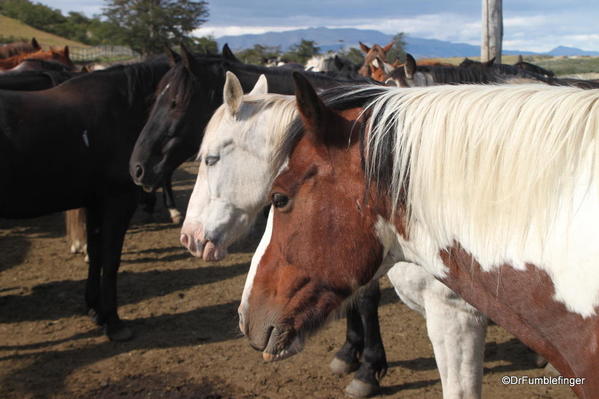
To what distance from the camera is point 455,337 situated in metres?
2.24

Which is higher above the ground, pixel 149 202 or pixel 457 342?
pixel 457 342

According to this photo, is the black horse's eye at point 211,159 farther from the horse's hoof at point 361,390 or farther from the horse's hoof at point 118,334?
the horse's hoof at point 118,334

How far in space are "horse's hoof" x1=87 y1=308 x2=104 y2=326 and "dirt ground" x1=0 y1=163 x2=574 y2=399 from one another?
0.07 meters

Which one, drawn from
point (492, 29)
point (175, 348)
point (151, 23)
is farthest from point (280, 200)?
point (151, 23)

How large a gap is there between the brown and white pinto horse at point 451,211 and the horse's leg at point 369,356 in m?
1.77

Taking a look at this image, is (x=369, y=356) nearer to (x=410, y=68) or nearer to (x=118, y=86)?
(x=118, y=86)

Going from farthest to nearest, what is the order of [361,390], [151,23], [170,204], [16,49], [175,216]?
[151,23]
[16,49]
[170,204]
[175,216]
[361,390]

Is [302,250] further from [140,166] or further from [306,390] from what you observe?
[140,166]

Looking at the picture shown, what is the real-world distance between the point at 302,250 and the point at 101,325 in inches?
140

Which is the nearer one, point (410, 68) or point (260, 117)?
point (260, 117)

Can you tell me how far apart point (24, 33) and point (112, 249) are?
57281mm

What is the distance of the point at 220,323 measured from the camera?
4508mm

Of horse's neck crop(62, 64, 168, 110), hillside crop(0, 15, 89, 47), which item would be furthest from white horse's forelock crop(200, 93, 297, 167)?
hillside crop(0, 15, 89, 47)

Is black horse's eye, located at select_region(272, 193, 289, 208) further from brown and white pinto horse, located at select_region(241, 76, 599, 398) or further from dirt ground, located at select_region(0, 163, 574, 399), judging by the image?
dirt ground, located at select_region(0, 163, 574, 399)
